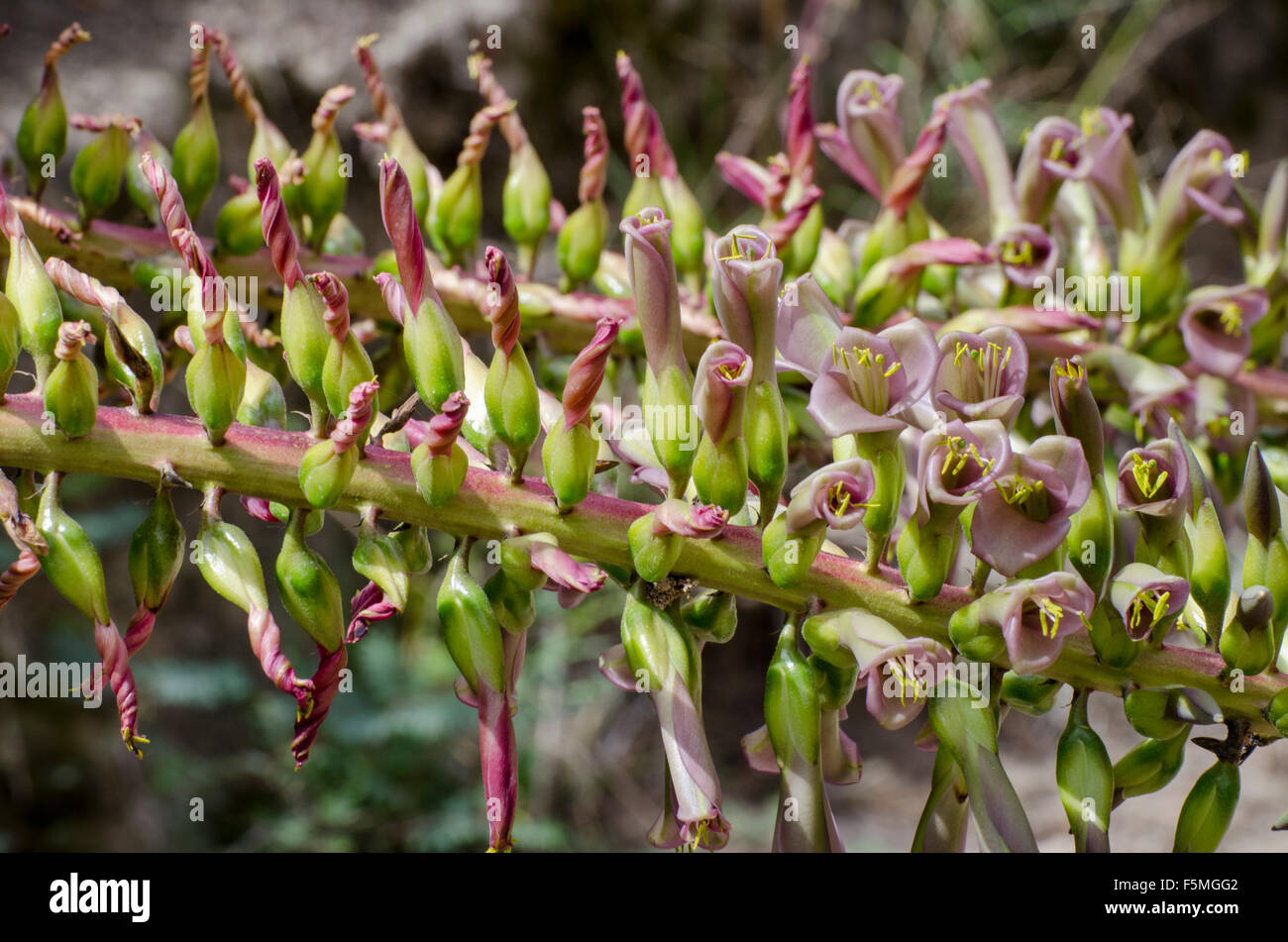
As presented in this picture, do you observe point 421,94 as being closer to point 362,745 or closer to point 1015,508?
point 362,745

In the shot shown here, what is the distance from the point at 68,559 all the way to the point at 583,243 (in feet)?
Result: 1.52

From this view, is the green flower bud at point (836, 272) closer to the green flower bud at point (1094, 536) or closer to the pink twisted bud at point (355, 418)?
the green flower bud at point (1094, 536)

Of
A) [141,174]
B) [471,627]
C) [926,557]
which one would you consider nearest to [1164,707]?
[926,557]

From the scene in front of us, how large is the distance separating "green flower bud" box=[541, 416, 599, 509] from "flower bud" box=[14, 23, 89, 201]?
509 millimetres

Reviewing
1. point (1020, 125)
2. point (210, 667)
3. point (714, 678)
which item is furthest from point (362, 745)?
point (1020, 125)

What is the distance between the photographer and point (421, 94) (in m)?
1.92

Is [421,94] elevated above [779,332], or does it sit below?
above

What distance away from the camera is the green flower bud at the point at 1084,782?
62 cm

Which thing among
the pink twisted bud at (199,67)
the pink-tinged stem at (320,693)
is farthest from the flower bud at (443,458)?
the pink twisted bud at (199,67)

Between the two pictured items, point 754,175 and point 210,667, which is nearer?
point 754,175

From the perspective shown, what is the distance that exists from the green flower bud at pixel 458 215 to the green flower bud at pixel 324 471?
355 millimetres

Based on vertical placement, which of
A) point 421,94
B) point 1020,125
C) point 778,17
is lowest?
point 421,94
